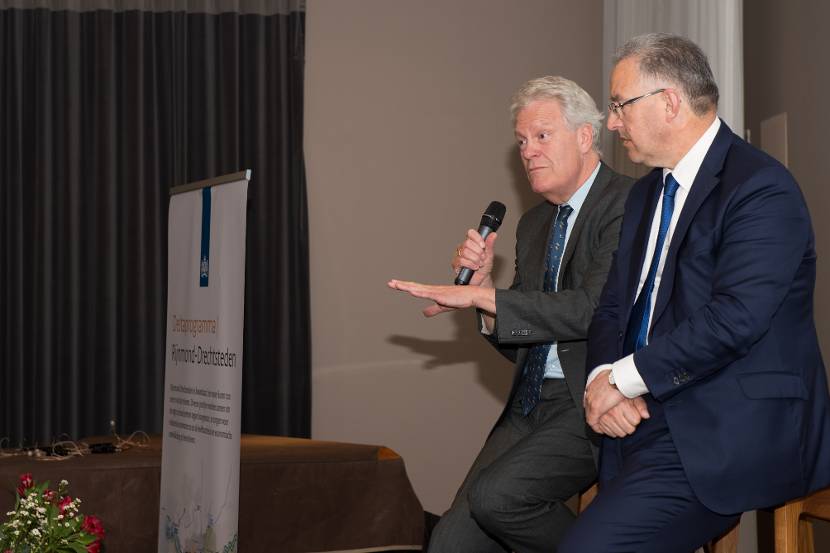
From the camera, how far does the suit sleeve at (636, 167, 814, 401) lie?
1982 millimetres

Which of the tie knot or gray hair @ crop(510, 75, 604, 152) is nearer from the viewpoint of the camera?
the tie knot

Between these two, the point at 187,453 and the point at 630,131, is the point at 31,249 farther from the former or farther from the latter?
the point at 630,131

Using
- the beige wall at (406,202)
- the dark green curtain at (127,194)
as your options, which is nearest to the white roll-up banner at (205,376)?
the dark green curtain at (127,194)

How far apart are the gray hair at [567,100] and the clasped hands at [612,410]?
3.22 feet

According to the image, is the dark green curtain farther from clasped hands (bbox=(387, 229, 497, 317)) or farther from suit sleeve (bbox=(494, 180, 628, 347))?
suit sleeve (bbox=(494, 180, 628, 347))

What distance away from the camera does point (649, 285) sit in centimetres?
229

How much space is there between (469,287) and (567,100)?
687 mm

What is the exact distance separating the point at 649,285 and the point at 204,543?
211 centimetres

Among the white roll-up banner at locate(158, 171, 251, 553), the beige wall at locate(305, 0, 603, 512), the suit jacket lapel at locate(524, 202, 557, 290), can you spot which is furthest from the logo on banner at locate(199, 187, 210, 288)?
the beige wall at locate(305, 0, 603, 512)

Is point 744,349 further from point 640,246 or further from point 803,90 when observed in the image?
point 803,90

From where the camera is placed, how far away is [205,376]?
12.2 feet

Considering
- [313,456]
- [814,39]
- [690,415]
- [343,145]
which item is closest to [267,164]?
[343,145]

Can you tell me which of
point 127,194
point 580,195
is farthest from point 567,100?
point 127,194

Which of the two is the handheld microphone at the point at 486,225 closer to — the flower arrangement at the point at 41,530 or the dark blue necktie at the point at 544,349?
the dark blue necktie at the point at 544,349
